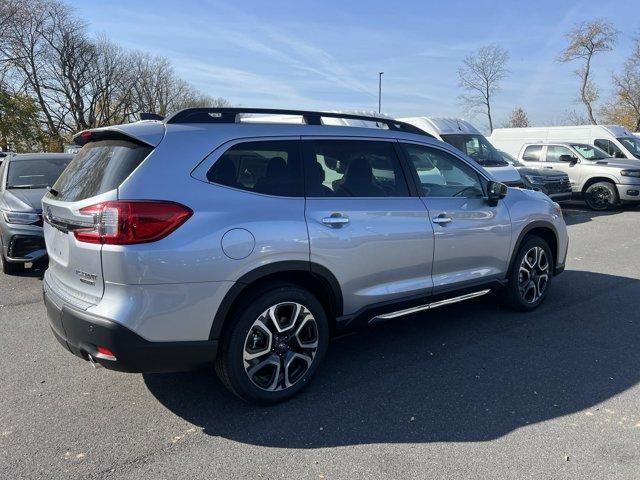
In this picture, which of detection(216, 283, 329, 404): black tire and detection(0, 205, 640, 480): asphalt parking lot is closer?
detection(0, 205, 640, 480): asphalt parking lot

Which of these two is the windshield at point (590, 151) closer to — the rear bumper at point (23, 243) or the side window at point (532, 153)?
the side window at point (532, 153)

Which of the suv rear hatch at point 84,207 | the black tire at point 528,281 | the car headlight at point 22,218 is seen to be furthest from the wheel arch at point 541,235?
the car headlight at point 22,218

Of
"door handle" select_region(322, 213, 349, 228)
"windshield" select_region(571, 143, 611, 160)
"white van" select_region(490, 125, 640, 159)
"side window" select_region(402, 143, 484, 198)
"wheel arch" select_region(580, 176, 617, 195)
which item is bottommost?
"wheel arch" select_region(580, 176, 617, 195)

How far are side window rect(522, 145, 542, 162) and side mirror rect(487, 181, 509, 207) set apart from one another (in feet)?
39.1

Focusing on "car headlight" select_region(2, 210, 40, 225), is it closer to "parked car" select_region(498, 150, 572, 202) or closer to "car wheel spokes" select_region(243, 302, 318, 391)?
"car wheel spokes" select_region(243, 302, 318, 391)

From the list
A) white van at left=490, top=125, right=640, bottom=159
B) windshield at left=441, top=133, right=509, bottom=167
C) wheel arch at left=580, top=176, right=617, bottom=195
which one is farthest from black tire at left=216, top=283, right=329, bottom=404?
white van at left=490, top=125, right=640, bottom=159

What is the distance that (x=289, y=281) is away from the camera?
135 inches

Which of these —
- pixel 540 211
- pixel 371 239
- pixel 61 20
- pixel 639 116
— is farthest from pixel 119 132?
pixel 61 20

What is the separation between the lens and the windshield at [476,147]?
1191cm

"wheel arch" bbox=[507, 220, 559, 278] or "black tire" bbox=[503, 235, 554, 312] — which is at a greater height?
"wheel arch" bbox=[507, 220, 559, 278]

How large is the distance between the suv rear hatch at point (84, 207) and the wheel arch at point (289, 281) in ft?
2.27

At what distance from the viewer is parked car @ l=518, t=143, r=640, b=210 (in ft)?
45.3

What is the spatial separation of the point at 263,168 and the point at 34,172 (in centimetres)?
589

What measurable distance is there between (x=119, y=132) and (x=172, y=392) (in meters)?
1.78
